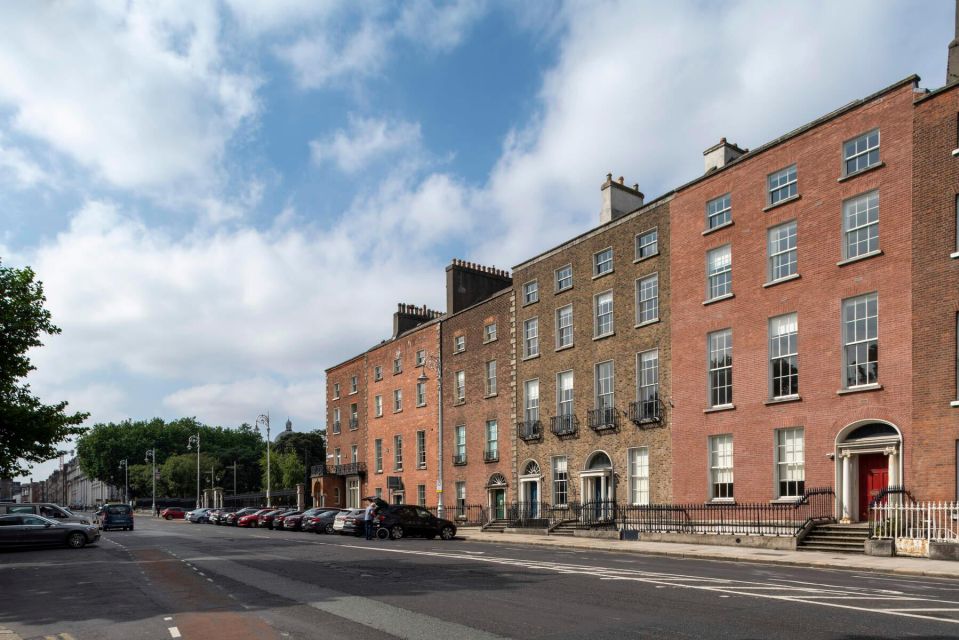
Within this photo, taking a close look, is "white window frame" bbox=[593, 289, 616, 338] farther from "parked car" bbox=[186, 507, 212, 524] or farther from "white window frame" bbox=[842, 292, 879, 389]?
"parked car" bbox=[186, 507, 212, 524]

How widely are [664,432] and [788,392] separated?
6213 mm

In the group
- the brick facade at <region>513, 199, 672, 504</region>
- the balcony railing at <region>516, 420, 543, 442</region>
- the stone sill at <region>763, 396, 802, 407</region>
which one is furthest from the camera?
the balcony railing at <region>516, 420, 543, 442</region>

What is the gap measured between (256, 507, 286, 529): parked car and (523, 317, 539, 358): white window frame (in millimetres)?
22792

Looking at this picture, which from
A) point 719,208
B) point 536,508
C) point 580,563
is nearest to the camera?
point 580,563

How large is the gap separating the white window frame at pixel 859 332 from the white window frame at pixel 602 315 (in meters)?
11.5

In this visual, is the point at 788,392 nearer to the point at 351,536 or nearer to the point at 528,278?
the point at 528,278

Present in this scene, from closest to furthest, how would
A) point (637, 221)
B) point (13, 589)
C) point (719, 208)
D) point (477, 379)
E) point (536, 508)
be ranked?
point (13, 589) < point (719, 208) < point (637, 221) < point (536, 508) < point (477, 379)

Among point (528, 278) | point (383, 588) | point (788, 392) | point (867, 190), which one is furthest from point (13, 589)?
point (528, 278)

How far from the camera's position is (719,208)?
1278 inches

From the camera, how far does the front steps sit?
24.1 m

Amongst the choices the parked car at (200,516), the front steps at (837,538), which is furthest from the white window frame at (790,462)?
the parked car at (200,516)

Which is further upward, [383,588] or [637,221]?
[637,221]

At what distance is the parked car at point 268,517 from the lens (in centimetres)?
5534

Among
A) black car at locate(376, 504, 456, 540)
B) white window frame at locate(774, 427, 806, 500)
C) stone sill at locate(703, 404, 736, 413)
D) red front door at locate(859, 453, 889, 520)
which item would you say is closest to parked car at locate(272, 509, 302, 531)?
black car at locate(376, 504, 456, 540)
